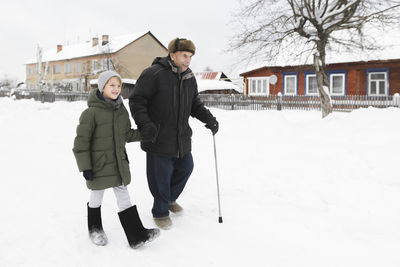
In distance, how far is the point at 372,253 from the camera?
3100mm

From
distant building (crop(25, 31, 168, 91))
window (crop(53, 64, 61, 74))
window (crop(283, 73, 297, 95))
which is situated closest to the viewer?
window (crop(283, 73, 297, 95))

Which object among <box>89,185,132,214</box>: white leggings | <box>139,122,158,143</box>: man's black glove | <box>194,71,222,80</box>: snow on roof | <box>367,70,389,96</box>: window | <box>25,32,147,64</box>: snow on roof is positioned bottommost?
<box>89,185,132,214</box>: white leggings

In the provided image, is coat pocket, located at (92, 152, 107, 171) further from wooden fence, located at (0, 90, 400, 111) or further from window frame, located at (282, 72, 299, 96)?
window frame, located at (282, 72, 299, 96)

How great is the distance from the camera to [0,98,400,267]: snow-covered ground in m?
3.02

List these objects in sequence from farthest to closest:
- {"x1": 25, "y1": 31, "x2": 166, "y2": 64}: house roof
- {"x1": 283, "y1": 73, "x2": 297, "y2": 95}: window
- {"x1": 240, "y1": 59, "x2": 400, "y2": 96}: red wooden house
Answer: {"x1": 25, "y1": 31, "x2": 166, "y2": 64}: house roof, {"x1": 283, "y1": 73, "x2": 297, "y2": 95}: window, {"x1": 240, "y1": 59, "x2": 400, "y2": 96}: red wooden house

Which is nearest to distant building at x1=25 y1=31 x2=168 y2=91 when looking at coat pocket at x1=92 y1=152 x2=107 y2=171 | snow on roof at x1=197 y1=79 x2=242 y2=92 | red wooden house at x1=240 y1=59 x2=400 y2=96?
snow on roof at x1=197 y1=79 x2=242 y2=92

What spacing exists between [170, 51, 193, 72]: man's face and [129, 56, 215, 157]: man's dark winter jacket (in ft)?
0.18

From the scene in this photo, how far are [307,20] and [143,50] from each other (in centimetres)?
3353

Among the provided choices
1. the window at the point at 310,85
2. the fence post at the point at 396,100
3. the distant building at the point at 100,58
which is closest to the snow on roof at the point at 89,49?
the distant building at the point at 100,58

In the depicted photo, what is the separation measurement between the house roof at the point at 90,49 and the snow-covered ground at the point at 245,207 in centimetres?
3423

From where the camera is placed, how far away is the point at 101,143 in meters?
3.09

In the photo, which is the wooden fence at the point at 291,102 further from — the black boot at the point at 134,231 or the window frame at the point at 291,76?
the black boot at the point at 134,231

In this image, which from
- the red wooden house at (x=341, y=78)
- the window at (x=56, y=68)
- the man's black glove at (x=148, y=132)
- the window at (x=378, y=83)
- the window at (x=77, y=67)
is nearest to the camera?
the man's black glove at (x=148, y=132)

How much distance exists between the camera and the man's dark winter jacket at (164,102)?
139 inches
